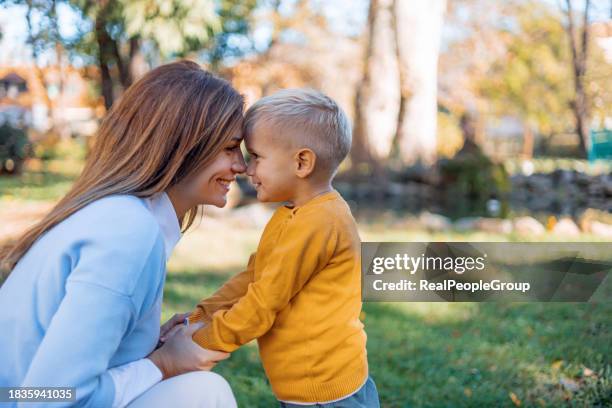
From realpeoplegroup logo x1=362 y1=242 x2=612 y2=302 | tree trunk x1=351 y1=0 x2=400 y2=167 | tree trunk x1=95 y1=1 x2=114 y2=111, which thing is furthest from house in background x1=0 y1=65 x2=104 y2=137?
realpeoplegroup logo x1=362 y1=242 x2=612 y2=302

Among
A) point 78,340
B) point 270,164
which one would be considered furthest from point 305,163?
point 78,340

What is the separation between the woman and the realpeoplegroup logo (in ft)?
6.72

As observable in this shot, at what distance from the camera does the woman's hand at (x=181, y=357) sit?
181cm

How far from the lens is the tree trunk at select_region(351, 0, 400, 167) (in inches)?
551

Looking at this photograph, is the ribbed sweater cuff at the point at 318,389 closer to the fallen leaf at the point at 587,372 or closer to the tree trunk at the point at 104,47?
the fallen leaf at the point at 587,372

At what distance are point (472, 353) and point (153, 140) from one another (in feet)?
7.51

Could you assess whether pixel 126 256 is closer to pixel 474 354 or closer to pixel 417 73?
pixel 474 354

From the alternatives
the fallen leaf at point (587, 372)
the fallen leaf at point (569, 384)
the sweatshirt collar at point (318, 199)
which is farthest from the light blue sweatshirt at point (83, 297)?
the fallen leaf at point (587, 372)

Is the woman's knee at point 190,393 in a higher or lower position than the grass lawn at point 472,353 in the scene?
higher

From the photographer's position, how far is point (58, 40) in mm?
6168

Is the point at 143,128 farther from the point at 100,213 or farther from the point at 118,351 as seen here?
the point at 118,351

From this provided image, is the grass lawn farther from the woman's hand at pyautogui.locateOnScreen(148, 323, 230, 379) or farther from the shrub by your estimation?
the shrub

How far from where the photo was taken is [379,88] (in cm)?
1438

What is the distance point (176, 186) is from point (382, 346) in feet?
6.76
